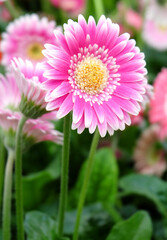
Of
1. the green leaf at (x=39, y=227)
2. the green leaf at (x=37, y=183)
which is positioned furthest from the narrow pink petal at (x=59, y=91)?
the green leaf at (x=37, y=183)

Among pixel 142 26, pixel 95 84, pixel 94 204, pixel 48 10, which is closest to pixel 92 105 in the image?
pixel 95 84

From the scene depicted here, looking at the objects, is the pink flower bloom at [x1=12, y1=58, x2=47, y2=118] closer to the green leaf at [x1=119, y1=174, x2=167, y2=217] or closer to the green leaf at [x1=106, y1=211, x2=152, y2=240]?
the green leaf at [x1=106, y1=211, x2=152, y2=240]

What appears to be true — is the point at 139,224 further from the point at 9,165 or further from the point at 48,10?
the point at 48,10

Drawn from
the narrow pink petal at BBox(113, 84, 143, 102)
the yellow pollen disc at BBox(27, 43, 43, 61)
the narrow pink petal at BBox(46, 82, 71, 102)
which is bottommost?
the narrow pink petal at BBox(46, 82, 71, 102)

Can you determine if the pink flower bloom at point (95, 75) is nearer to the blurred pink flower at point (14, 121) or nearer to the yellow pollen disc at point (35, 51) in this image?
the blurred pink flower at point (14, 121)

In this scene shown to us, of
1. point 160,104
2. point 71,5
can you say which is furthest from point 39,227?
point 71,5

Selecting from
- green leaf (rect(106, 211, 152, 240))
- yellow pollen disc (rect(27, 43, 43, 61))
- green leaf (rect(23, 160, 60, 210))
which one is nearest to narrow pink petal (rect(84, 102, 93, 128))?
green leaf (rect(106, 211, 152, 240))
